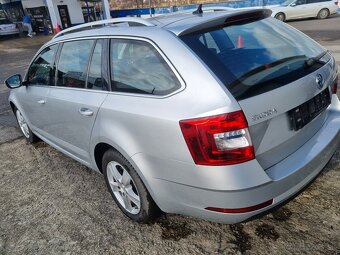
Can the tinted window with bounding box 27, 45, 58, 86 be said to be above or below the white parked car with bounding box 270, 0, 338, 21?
above

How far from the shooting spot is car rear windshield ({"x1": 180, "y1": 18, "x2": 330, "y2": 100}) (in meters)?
2.09

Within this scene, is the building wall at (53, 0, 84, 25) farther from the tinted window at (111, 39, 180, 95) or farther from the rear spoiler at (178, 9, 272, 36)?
the rear spoiler at (178, 9, 272, 36)

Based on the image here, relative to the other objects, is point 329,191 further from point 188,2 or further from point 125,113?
point 188,2

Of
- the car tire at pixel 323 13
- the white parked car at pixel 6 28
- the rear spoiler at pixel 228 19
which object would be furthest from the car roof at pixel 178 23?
the white parked car at pixel 6 28

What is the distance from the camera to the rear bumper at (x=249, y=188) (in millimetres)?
2008

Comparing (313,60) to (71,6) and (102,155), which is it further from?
(71,6)

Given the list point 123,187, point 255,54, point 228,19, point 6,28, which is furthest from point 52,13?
point 255,54

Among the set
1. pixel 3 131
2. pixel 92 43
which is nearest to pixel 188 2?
pixel 3 131

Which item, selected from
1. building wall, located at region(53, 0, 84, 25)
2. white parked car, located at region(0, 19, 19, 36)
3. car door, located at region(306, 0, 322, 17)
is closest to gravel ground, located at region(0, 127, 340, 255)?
car door, located at region(306, 0, 322, 17)

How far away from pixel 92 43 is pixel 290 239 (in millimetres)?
2317

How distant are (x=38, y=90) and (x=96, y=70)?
1326mm

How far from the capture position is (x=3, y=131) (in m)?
5.68

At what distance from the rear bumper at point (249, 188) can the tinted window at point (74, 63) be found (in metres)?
1.16

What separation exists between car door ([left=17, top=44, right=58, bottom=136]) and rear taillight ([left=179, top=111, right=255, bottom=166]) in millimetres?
2211
